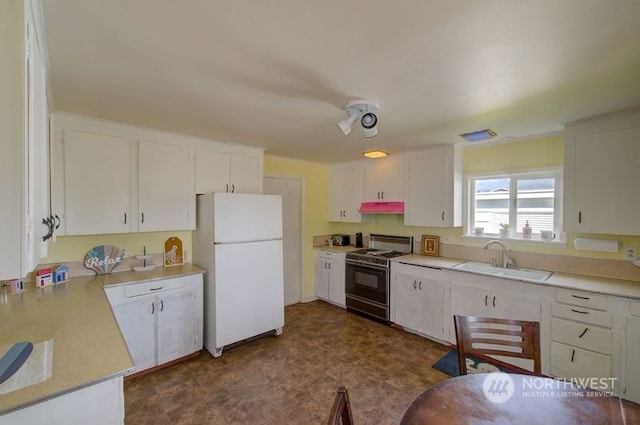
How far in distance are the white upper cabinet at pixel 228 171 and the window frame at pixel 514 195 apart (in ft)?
8.78

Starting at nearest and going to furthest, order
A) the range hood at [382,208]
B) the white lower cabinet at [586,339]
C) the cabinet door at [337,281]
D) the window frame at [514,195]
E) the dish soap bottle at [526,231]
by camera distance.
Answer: the white lower cabinet at [586,339], the window frame at [514,195], the dish soap bottle at [526,231], the range hood at [382,208], the cabinet door at [337,281]

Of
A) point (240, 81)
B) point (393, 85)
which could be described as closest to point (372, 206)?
point (393, 85)

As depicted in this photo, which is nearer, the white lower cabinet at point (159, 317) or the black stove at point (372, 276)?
the white lower cabinet at point (159, 317)

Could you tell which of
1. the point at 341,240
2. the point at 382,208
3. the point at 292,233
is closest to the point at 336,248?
the point at 341,240

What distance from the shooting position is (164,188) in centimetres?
298

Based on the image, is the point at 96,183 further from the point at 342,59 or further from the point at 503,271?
the point at 503,271

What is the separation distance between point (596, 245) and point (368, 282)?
239 centimetres

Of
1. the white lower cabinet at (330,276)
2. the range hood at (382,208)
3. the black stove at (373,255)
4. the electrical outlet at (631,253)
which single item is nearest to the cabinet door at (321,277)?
the white lower cabinet at (330,276)

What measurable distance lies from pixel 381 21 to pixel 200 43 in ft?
2.86

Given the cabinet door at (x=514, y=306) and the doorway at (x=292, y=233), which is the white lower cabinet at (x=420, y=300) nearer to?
the cabinet door at (x=514, y=306)

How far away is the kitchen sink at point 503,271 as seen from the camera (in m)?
2.77

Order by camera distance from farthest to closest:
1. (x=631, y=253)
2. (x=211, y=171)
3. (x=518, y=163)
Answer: (x=211, y=171)
(x=518, y=163)
(x=631, y=253)

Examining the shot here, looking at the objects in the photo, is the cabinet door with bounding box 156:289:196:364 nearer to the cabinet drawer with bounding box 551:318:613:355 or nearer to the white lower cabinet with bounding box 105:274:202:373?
the white lower cabinet with bounding box 105:274:202:373

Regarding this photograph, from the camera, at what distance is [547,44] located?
1.37m
